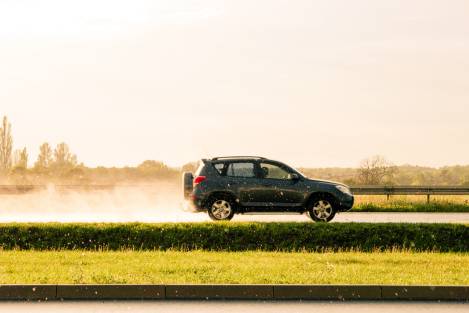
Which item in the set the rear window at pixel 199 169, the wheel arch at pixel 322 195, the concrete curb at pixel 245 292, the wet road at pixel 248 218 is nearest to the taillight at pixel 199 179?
the rear window at pixel 199 169

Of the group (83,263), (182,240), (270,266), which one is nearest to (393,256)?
(270,266)

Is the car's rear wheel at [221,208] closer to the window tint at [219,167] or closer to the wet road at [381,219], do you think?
the window tint at [219,167]

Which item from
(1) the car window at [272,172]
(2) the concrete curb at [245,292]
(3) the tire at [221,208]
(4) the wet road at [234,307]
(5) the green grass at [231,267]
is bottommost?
(4) the wet road at [234,307]

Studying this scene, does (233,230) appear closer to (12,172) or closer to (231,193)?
(231,193)

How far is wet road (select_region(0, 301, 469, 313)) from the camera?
907 cm

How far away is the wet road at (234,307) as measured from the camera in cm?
907

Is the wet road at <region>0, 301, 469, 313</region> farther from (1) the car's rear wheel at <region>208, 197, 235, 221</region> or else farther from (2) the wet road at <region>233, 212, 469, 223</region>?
(2) the wet road at <region>233, 212, 469, 223</region>

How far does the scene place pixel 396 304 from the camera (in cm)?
952

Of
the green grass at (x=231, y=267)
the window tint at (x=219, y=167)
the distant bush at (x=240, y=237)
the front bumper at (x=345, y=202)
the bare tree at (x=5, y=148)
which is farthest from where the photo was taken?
the bare tree at (x=5, y=148)

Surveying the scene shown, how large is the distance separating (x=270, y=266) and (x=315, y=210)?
25.2 ft

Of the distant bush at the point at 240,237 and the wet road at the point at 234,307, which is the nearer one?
the wet road at the point at 234,307

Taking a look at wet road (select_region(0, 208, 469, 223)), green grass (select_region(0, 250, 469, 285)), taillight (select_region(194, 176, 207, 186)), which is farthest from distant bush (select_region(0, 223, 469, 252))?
taillight (select_region(194, 176, 207, 186))

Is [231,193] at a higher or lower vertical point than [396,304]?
higher

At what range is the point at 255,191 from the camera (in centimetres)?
1934
